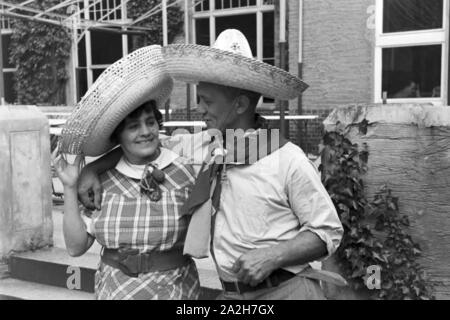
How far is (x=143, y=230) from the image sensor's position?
215 cm

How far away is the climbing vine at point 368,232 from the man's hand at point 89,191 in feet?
4.67

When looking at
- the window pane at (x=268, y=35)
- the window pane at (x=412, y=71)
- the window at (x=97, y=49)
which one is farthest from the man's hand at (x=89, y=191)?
the window at (x=97, y=49)

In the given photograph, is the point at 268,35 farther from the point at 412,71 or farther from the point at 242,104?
the point at 242,104

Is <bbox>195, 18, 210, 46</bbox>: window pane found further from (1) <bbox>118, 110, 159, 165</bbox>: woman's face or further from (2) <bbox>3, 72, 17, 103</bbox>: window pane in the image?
(1) <bbox>118, 110, 159, 165</bbox>: woman's face

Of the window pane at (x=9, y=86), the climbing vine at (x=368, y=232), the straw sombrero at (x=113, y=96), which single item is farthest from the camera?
the window pane at (x=9, y=86)

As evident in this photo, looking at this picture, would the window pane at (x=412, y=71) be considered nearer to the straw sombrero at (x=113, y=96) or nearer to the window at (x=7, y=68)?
the straw sombrero at (x=113, y=96)

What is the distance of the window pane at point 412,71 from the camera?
30.2ft

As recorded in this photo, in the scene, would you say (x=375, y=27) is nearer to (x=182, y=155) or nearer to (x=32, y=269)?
(x=32, y=269)

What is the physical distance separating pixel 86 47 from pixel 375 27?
7.51m

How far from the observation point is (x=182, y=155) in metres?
2.38

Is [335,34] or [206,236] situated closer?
[206,236]

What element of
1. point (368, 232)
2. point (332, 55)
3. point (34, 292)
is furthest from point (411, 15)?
point (34, 292)
